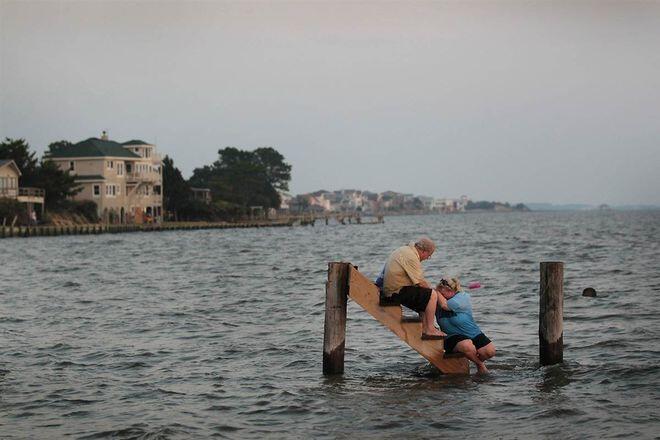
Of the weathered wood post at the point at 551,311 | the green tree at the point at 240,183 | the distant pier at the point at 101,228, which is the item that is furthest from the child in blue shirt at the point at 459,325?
the green tree at the point at 240,183

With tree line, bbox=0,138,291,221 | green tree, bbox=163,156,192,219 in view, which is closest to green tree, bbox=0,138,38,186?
tree line, bbox=0,138,291,221

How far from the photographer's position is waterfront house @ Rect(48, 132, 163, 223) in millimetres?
115250

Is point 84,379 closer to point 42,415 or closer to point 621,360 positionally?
point 42,415

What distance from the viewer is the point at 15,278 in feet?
128

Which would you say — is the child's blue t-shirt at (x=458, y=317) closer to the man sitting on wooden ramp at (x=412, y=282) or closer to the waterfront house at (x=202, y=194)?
the man sitting on wooden ramp at (x=412, y=282)

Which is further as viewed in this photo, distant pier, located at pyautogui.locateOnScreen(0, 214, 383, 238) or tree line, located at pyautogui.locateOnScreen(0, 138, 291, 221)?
tree line, located at pyautogui.locateOnScreen(0, 138, 291, 221)

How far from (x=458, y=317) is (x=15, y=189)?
87.0 m

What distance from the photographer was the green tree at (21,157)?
10481cm

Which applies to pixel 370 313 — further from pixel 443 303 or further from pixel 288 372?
pixel 288 372

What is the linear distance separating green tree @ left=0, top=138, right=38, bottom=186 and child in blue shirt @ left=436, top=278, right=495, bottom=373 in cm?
9608

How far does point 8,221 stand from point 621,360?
85.4 meters

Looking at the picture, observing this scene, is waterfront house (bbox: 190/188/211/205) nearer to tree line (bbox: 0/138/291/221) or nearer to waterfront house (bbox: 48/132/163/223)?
tree line (bbox: 0/138/291/221)

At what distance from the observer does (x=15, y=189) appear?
95.1 m

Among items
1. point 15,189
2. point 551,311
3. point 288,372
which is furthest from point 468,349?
point 15,189
